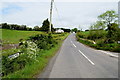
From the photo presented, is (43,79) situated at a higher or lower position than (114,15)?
lower

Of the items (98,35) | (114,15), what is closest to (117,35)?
(98,35)

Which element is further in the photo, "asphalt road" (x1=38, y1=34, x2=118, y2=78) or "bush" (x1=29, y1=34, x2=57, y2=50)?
"bush" (x1=29, y1=34, x2=57, y2=50)

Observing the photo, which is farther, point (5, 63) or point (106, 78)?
point (5, 63)

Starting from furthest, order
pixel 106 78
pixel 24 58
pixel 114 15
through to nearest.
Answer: pixel 114 15 < pixel 24 58 < pixel 106 78

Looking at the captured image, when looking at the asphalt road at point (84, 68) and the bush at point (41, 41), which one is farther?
the bush at point (41, 41)

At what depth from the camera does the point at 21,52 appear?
10.2 metres

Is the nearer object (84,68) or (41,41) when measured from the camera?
(84,68)

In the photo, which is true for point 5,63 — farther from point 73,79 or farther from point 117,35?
point 117,35

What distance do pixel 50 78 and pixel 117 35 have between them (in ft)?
79.4

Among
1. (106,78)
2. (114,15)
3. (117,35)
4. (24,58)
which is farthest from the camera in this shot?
(114,15)

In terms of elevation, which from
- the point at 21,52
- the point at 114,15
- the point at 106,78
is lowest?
the point at 106,78

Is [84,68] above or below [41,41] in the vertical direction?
below

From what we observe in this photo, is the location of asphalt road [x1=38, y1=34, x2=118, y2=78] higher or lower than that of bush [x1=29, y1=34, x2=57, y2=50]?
lower

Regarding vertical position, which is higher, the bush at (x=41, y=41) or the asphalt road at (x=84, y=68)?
the bush at (x=41, y=41)
